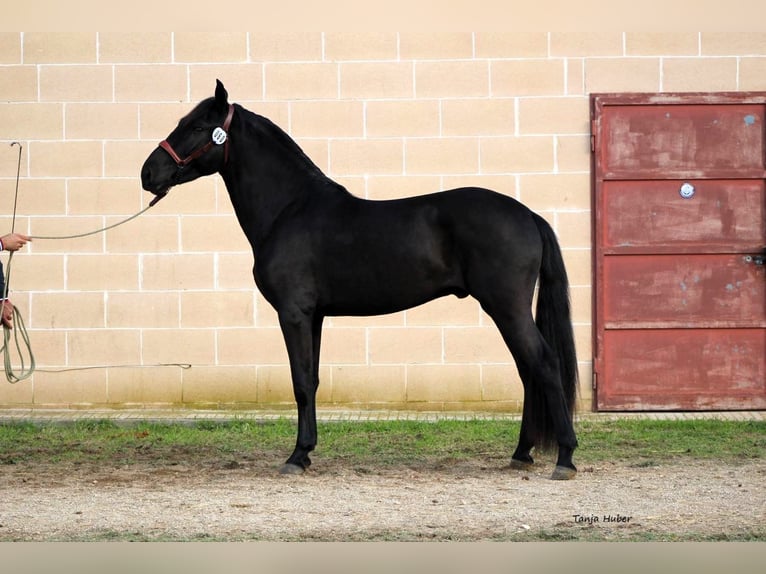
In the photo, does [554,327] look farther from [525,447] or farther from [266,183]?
[266,183]

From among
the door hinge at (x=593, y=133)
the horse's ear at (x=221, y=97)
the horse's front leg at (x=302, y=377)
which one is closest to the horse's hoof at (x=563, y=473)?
the horse's front leg at (x=302, y=377)

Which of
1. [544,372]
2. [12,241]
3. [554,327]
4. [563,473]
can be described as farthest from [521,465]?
[12,241]

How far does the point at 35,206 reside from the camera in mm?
8422

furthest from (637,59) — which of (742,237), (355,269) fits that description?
(355,269)

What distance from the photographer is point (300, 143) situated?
834 centimetres

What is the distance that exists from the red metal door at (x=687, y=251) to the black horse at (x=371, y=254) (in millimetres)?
2462

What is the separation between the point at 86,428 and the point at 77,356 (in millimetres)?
855

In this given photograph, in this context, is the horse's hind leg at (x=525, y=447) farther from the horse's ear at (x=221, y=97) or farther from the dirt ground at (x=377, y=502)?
the horse's ear at (x=221, y=97)

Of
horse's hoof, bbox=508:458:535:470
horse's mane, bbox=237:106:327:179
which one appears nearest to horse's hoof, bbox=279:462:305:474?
horse's hoof, bbox=508:458:535:470

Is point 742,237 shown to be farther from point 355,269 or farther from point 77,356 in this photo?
point 77,356

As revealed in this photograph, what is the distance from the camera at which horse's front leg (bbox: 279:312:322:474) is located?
19.4 ft

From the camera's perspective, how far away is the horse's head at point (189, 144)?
A: 602cm

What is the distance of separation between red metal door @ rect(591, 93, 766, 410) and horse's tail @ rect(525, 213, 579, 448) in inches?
95.5

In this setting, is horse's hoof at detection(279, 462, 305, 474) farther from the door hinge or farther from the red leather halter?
the door hinge
